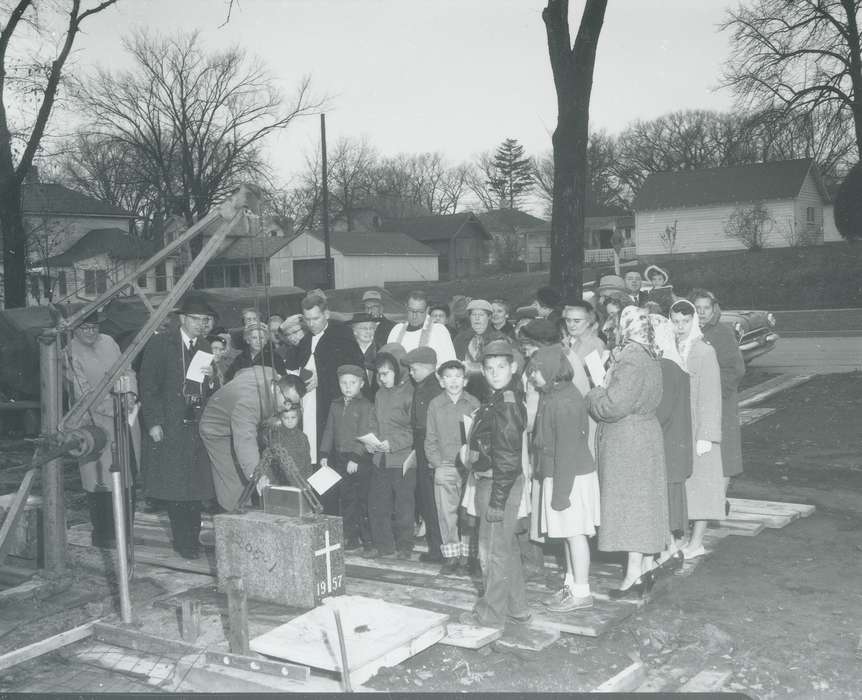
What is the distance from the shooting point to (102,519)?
753 centimetres

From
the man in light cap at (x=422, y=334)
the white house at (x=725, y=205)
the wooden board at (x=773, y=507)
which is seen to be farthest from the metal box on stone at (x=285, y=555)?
the white house at (x=725, y=205)

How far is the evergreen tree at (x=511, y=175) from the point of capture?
293 feet

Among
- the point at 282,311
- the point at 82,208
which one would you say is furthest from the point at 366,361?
the point at 82,208

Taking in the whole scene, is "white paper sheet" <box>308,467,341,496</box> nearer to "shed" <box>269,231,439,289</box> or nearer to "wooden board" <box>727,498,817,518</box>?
"wooden board" <box>727,498,817,518</box>

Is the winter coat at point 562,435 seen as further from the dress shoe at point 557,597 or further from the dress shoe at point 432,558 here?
the dress shoe at point 432,558

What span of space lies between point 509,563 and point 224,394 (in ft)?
8.58

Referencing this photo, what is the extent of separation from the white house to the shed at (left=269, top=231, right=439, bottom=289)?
14.9m

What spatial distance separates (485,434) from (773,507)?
12.5 feet

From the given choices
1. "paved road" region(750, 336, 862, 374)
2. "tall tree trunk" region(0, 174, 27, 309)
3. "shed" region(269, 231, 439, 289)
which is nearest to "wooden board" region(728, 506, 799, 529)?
"paved road" region(750, 336, 862, 374)

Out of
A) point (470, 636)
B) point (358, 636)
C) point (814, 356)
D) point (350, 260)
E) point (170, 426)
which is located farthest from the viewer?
point (350, 260)

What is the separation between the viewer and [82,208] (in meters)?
47.9

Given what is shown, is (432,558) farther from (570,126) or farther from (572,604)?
(570,126)

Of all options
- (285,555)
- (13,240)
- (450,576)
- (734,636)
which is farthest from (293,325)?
(13,240)

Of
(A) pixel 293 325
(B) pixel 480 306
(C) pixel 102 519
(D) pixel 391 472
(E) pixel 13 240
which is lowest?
(C) pixel 102 519
